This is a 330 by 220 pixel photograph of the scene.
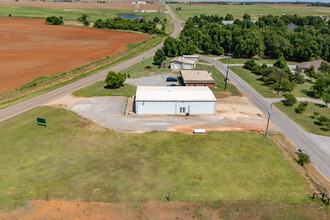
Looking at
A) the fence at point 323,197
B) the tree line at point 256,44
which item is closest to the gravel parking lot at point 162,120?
the fence at point 323,197

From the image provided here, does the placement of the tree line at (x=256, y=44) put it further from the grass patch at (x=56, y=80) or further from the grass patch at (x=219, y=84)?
the grass patch at (x=56, y=80)

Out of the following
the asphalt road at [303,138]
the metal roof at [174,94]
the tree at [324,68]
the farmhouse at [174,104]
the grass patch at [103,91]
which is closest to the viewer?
the asphalt road at [303,138]

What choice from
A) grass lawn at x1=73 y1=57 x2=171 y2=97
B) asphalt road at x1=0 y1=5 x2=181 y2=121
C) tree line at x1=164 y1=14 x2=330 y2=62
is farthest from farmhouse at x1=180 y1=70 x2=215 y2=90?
tree line at x1=164 y1=14 x2=330 y2=62

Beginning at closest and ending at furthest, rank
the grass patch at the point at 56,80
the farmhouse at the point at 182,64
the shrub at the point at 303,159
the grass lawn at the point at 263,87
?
the shrub at the point at 303,159, the grass patch at the point at 56,80, the grass lawn at the point at 263,87, the farmhouse at the point at 182,64

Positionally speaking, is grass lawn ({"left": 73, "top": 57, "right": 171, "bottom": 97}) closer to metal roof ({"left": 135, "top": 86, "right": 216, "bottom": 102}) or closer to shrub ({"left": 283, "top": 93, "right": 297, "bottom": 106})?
metal roof ({"left": 135, "top": 86, "right": 216, "bottom": 102})

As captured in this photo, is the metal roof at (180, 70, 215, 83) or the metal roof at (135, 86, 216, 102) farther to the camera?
the metal roof at (180, 70, 215, 83)

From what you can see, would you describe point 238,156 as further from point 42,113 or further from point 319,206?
point 42,113

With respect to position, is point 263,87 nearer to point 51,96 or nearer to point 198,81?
point 198,81
